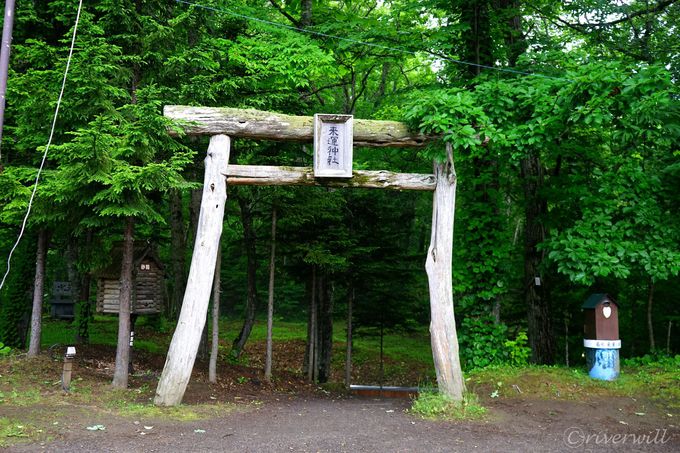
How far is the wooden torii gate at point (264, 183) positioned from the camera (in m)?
7.66

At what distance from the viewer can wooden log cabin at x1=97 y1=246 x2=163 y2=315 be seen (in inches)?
344

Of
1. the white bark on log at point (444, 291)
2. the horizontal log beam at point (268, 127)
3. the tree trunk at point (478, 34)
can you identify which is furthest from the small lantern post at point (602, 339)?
the tree trunk at point (478, 34)

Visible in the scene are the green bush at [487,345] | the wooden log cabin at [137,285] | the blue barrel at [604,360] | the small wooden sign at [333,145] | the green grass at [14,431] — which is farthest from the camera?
the green bush at [487,345]

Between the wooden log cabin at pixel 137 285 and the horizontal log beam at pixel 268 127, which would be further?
the wooden log cabin at pixel 137 285

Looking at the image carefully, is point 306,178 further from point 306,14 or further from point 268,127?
point 306,14

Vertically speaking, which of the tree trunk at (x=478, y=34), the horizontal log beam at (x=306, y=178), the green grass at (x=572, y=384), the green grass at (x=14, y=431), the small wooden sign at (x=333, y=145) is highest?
the tree trunk at (x=478, y=34)

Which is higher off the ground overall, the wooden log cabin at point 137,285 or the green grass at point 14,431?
the wooden log cabin at point 137,285

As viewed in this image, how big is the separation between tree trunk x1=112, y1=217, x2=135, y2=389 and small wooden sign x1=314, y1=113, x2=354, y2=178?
122 inches

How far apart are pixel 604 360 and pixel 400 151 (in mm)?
6207

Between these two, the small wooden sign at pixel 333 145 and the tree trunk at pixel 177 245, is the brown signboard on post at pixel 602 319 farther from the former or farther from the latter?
the tree trunk at pixel 177 245

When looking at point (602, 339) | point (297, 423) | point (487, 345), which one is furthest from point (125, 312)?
point (602, 339)

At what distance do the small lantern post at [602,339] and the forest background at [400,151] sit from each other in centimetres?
51

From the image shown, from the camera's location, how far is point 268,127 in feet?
26.7

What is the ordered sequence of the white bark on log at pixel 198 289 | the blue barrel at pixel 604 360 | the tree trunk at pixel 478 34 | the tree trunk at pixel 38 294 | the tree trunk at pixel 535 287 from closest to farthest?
1. the white bark on log at pixel 198 289
2. the blue barrel at pixel 604 360
3. the tree trunk at pixel 38 294
4. the tree trunk at pixel 478 34
5. the tree trunk at pixel 535 287
